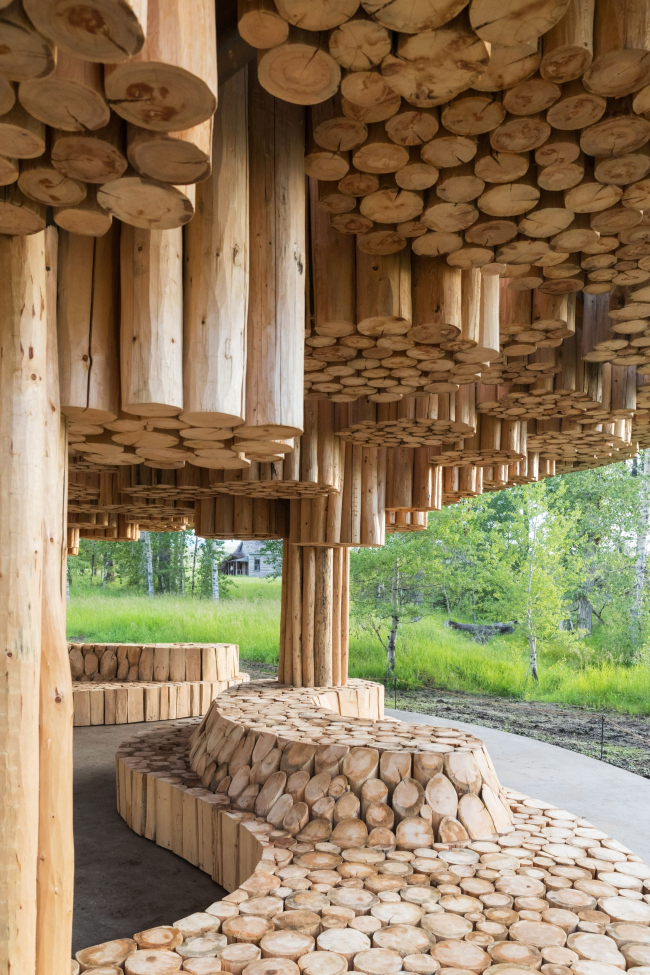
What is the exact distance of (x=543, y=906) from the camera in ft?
9.26

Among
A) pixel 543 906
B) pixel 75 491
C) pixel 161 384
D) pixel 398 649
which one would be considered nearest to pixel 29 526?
pixel 161 384

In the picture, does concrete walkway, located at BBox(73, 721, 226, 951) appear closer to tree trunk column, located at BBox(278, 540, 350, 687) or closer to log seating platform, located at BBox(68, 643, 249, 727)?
tree trunk column, located at BBox(278, 540, 350, 687)

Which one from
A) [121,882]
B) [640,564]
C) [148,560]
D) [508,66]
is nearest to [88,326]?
[508,66]

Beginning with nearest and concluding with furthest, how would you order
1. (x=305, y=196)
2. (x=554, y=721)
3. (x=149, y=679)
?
1. (x=305, y=196)
2. (x=149, y=679)
3. (x=554, y=721)

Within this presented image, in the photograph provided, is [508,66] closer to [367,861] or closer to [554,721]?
[367,861]

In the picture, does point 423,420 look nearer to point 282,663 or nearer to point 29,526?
point 29,526

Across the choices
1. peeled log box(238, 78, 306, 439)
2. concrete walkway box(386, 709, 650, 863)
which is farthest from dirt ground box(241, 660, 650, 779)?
peeled log box(238, 78, 306, 439)

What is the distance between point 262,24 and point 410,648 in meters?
13.3

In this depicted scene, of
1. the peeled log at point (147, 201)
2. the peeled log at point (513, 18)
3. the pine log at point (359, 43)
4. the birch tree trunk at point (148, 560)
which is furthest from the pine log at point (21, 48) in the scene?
the birch tree trunk at point (148, 560)

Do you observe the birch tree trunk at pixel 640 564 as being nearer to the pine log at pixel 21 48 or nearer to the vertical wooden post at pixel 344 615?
the vertical wooden post at pixel 344 615

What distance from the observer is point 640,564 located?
545 inches

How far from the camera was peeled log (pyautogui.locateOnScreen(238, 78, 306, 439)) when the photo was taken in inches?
94.1

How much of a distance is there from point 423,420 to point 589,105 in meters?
2.57

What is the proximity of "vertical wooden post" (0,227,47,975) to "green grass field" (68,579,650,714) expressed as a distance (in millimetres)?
11080
